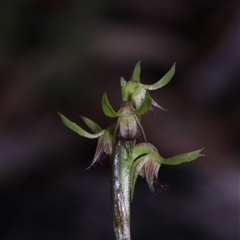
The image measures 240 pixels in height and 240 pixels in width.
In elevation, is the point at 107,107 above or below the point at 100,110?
below

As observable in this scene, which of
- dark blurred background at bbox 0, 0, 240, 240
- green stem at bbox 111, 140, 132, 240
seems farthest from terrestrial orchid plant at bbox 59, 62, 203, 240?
dark blurred background at bbox 0, 0, 240, 240

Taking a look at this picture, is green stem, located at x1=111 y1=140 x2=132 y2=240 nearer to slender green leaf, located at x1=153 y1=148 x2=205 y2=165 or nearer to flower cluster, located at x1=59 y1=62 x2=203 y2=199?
flower cluster, located at x1=59 y1=62 x2=203 y2=199

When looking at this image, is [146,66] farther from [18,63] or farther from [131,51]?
[18,63]

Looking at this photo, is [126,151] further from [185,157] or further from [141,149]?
[185,157]

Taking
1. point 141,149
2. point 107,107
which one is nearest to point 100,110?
point 141,149

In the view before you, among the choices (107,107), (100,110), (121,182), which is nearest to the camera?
(107,107)

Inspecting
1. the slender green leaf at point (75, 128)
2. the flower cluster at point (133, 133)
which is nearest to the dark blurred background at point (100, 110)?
the flower cluster at point (133, 133)
